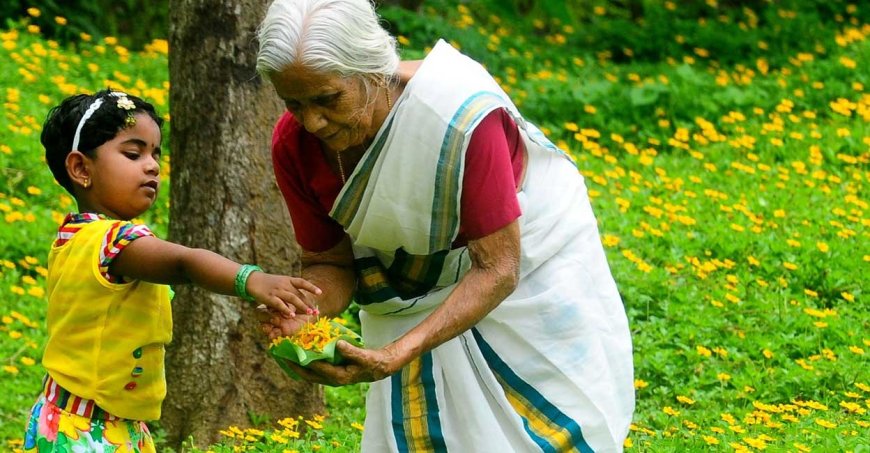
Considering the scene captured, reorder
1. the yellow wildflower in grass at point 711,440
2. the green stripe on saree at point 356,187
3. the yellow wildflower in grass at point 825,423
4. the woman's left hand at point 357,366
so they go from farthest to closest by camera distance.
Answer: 1. the yellow wildflower in grass at point 825,423
2. the yellow wildflower in grass at point 711,440
3. the green stripe on saree at point 356,187
4. the woman's left hand at point 357,366

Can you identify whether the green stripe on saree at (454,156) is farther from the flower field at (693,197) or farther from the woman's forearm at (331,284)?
the flower field at (693,197)

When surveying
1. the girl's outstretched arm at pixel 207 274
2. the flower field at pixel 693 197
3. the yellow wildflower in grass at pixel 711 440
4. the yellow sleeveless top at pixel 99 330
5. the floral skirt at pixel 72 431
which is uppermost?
the girl's outstretched arm at pixel 207 274

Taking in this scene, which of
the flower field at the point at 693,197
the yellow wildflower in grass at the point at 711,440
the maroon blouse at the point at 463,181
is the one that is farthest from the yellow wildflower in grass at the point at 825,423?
the maroon blouse at the point at 463,181

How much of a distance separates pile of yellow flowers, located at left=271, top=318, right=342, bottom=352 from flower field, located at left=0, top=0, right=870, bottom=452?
→ 1.32m

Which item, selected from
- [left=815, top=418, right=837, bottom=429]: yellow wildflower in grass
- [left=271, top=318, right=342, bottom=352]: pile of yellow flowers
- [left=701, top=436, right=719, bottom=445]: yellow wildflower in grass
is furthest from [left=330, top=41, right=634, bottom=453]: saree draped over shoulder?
[left=815, top=418, right=837, bottom=429]: yellow wildflower in grass

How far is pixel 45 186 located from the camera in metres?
6.62

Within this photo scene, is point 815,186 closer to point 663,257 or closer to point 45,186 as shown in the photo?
point 663,257

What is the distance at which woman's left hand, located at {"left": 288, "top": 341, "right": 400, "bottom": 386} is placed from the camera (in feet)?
9.19

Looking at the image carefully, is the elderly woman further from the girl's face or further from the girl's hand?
the girl's face

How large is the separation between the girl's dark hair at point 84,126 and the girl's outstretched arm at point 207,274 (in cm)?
34

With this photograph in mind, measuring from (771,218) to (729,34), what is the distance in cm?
424

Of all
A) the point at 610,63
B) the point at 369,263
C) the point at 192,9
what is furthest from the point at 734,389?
the point at 610,63

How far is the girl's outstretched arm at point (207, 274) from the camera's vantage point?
2.86 meters

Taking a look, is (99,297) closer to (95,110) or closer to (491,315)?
(95,110)
